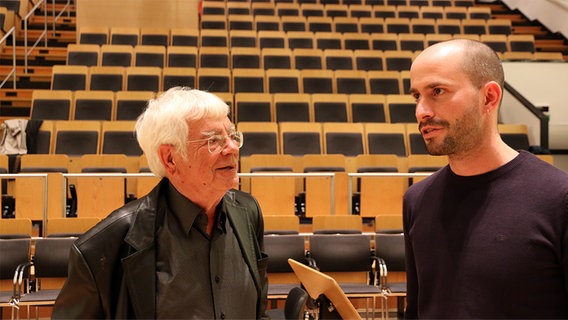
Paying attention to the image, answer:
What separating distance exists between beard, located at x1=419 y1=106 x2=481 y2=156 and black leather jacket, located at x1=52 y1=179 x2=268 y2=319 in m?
0.49

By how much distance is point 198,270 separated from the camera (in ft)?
3.28

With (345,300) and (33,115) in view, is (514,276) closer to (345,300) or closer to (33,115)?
(345,300)

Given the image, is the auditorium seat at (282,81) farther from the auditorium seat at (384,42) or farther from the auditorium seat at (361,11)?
the auditorium seat at (361,11)

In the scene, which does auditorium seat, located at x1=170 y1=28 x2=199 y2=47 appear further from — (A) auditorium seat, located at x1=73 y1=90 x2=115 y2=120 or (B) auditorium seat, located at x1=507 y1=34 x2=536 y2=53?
(B) auditorium seat, located at x1=507 y1=34 x2=536 y2=53

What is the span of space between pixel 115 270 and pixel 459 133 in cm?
58

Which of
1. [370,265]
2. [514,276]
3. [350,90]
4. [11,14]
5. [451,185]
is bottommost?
[370,265]

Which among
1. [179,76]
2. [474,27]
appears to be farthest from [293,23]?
[179,76]

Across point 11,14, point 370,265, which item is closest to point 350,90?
point 370,265

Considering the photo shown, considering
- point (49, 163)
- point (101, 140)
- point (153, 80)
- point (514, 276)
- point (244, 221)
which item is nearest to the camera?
point (514, 276)

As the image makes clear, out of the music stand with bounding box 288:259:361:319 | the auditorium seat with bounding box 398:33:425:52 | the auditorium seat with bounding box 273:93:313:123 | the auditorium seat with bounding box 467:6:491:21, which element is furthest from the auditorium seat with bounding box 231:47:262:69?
the music stand with bounding box 288:259:361:319

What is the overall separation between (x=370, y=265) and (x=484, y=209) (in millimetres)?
2541

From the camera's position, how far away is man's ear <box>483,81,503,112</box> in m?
0.86

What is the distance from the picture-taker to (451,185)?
0.92 metres

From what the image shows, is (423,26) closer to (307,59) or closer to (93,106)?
(307,59)
